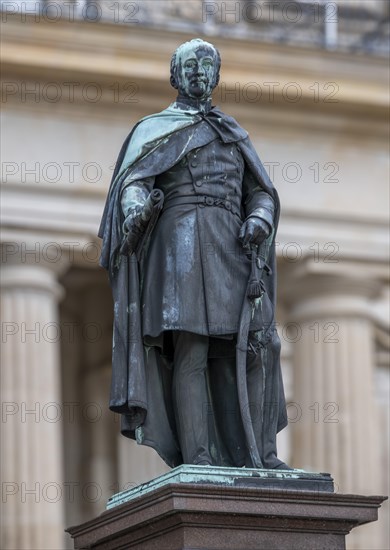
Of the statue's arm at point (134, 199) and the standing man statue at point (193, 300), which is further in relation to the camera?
the statue's arm at point (134, 199)

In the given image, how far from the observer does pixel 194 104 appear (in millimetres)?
20297

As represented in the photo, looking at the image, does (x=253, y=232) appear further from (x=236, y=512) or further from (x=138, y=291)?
(x=236, y=512)

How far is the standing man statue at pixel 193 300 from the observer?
1950 centimetres

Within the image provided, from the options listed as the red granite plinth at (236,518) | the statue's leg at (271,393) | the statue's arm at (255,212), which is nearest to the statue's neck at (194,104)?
the statue's arm at (255,212)

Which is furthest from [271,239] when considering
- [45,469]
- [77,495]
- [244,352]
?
[77,495]

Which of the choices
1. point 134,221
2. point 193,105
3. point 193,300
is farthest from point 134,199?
point 193,105

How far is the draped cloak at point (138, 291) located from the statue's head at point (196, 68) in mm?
165

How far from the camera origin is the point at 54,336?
4019 cm

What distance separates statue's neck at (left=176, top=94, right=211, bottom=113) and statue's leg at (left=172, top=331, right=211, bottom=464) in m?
1.80

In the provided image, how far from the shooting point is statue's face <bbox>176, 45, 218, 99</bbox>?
20.2 meters

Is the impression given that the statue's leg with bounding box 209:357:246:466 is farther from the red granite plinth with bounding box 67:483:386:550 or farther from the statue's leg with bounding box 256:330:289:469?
the red granite plinth with bounding box 67:483:386:550

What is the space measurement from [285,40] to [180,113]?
2149 centimetres

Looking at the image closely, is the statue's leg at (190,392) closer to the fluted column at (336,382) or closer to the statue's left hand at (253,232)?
the statue's left hand at (253,232)

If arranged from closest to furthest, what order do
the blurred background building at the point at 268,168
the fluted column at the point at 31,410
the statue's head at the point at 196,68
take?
1. the statue's head at the point at 196,68
2. the fluted column at the point at 31,410
3. the blurred background building at the point at 268,168
